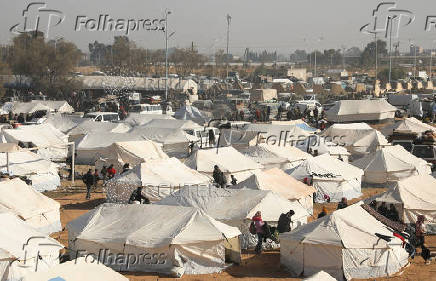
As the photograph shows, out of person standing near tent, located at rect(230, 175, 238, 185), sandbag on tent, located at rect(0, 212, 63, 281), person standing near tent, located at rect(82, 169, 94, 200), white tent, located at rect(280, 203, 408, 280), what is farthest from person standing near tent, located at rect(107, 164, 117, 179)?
white tent, located at rect(280, 203, 408, 280)

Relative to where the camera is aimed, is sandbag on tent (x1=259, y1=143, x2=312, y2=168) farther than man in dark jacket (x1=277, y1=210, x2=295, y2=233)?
Yes

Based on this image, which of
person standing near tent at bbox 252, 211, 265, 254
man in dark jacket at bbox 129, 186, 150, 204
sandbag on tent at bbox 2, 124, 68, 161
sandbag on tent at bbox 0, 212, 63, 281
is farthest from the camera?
sandbag on tent at bbox 2, 124, 68, 161

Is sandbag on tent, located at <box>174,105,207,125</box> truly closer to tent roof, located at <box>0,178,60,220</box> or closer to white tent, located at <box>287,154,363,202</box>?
white tent, located at <box>287,154,363,202</box>

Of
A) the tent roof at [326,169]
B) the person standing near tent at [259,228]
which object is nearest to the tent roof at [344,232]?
the person standing near tent at [259,228]

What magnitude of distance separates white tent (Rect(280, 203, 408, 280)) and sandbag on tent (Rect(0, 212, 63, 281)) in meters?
4.59

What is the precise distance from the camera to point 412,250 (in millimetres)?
16281

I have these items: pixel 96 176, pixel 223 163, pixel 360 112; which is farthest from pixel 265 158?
pixel 360 112

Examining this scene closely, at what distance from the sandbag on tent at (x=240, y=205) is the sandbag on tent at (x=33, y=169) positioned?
7.80 metres

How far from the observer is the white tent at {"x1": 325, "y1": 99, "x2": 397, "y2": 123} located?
136 feet

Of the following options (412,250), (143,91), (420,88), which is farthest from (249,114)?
(420,88)

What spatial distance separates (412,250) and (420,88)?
61396mm

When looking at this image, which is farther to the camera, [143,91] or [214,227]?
[143,91]

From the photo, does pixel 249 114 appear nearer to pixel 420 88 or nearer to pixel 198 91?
pixel 198 91

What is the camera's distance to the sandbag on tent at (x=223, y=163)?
23844 millimetres
